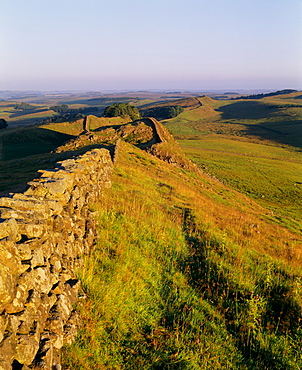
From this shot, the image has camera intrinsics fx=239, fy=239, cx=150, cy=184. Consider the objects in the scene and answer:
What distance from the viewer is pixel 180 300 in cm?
752

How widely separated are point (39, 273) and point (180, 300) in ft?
14.3

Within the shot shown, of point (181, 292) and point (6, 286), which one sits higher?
point (6, 286)

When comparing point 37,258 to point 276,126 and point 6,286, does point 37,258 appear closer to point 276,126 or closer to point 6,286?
point 6,286

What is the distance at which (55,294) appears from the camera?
570cm

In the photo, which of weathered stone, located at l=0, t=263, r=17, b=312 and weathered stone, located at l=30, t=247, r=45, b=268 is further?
weathered stone, located at l=30, t=247, r=45, b=268

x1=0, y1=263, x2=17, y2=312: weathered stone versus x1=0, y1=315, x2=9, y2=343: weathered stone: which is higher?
x1=0, y1=263, x2=17, y2=312: weathered stone

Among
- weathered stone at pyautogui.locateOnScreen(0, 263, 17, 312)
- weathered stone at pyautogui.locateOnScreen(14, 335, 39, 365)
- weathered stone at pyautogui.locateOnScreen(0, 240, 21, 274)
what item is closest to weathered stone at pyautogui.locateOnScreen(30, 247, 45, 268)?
weathered stone at pyautogui.locateOnScreen(0, 240, 21, 274)

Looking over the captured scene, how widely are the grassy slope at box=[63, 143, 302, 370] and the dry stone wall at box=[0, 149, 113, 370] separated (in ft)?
1.59

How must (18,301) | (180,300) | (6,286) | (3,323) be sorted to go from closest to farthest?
(3,323)
(6,286)
(18,301)
(180,300)

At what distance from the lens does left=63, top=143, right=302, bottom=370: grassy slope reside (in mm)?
5777

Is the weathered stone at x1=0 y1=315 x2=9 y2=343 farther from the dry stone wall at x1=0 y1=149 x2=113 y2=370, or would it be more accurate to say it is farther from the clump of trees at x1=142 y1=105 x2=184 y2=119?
the clump of trees at x1=142 y1=105 x2=184 y2=119

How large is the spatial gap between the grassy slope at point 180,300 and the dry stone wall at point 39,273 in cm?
48

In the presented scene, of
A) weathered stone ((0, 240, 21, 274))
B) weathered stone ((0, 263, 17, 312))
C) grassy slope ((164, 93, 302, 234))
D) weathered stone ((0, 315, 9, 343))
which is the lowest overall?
grassy slope ((164, 93, 302, 234))

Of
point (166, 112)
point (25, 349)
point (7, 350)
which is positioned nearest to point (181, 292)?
point (25, 349)
